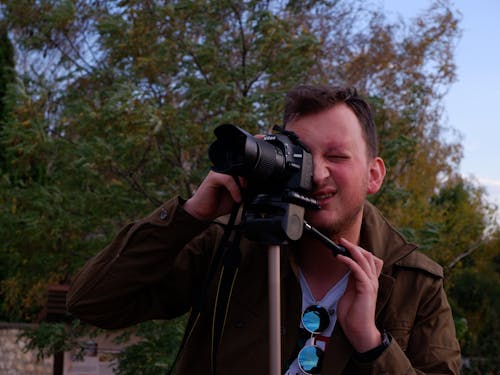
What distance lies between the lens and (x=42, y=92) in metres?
6.38

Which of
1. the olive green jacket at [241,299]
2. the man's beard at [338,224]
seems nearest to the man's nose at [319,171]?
the man's beard at [338,224]

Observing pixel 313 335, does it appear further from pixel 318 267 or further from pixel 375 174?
pixel 375 174

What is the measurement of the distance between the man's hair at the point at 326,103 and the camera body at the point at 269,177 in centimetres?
25

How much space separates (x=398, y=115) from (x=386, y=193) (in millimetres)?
1108

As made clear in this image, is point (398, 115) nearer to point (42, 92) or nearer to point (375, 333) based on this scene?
point (42, 92)

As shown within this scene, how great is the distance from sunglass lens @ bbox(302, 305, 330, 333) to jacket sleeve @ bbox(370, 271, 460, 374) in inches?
7.3

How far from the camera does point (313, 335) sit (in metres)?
1.96

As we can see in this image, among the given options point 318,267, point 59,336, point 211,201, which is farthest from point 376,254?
point 59,336

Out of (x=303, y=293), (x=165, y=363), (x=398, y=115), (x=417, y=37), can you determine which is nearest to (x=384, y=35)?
(x=417, y=37)

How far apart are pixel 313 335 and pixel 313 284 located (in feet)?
0.60

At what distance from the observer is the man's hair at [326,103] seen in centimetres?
202

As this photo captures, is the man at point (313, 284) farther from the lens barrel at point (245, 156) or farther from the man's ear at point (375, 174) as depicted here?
the lens barrel at point (245, 156)

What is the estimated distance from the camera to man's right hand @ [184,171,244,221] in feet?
6.26

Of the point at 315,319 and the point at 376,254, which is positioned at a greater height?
the point at 376,254
